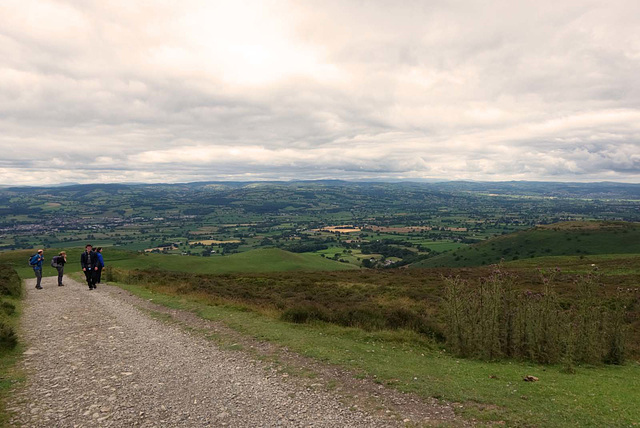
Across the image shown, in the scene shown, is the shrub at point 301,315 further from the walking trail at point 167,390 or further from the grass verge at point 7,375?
the grass verge at point 7,375

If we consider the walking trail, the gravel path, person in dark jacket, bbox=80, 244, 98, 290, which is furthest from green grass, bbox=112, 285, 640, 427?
person in dark jacket, bbox=80, 244, 98, 290

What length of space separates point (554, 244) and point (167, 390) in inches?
4887

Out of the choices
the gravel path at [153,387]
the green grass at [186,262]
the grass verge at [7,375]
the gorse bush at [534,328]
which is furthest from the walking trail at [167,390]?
the green grass at [186,262]

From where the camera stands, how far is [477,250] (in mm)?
113875

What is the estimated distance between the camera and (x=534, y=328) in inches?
508

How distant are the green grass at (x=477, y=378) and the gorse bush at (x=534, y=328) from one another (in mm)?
634

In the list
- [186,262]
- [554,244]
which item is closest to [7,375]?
[186,262]

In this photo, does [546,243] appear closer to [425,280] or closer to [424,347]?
[425,280]

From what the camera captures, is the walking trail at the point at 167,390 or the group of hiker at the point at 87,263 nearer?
the walking trail at the point at 167,390

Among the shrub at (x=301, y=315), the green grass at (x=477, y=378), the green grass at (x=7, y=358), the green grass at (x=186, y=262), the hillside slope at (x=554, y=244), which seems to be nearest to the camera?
the green grass at (x=477, y=378)

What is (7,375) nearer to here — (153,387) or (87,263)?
(153,387)

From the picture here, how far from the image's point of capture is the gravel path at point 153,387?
7453 millimetres

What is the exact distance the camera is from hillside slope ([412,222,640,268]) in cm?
9650

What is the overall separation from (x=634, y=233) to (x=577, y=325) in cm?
12165
